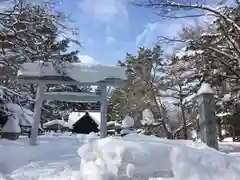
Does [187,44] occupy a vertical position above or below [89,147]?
above

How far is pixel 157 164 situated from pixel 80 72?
755 centimetres

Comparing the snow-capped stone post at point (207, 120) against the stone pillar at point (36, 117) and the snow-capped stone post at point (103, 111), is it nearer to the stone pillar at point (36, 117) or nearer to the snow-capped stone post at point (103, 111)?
the snow-capped stone post at point (103, 111)

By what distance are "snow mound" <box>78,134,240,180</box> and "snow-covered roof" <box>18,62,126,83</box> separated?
693cm

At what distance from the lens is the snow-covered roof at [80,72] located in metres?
10.9

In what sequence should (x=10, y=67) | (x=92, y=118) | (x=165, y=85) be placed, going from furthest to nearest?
(x=92, y=118) < (x=165, y=85) < (x=10, y=67)

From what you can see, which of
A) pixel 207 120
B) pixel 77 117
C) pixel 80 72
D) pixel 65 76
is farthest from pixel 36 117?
pixel 77 117

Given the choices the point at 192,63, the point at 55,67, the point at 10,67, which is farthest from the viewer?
the point at 192,63

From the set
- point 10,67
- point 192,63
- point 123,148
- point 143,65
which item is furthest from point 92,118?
point 123,148

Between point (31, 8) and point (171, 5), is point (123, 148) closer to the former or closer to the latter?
point (31, 8)

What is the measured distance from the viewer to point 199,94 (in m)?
6.93

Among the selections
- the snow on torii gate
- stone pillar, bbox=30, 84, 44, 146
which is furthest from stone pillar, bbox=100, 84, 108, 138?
stone pillar, bbox=30, 84, 44, 146

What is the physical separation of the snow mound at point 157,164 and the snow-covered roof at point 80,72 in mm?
6932

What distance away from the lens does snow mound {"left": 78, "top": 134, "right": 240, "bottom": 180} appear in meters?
3.64

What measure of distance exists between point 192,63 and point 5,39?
9854mm
